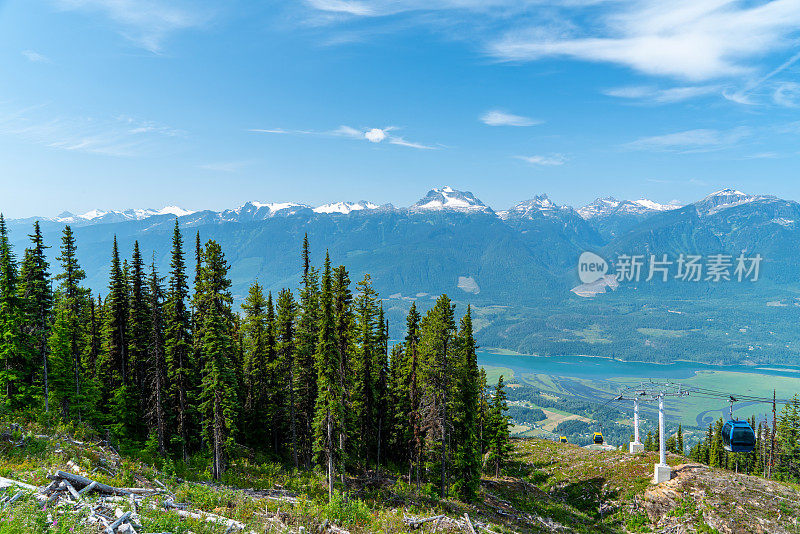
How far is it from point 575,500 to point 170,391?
38.8m

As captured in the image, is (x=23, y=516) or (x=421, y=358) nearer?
(x=23, y=516)

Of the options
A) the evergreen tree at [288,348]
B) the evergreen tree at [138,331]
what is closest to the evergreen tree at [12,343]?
the evergreen tree at [138,331]

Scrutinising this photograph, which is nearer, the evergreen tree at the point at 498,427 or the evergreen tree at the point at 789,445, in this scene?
the evergreen tree at the point at 498,427

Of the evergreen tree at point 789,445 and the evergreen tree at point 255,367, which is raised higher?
the evergreen tree at point 255,367

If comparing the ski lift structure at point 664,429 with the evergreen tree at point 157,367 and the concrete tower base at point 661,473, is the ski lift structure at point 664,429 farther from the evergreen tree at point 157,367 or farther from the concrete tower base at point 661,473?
the evergreen tree at point 157,367

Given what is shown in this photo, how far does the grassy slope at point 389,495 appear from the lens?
42.9 feet

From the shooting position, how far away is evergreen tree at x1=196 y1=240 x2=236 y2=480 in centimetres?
2831

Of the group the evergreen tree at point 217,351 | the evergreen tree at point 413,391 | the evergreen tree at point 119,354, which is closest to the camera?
the evergreen tree at point 217,351

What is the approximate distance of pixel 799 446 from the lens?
53312 mm

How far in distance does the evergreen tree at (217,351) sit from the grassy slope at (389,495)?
3.22m

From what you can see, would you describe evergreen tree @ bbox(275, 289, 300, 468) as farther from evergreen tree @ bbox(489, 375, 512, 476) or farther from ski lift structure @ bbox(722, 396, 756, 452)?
ski lift structure @ bbox(722, 396, 756, 452)

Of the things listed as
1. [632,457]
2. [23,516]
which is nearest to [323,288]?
[23,516]

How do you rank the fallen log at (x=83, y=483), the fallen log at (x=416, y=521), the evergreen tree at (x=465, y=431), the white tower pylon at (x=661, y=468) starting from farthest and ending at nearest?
the white tower pylon at (x=661, y=468) → the evergreen tree at (x=465, y=431) → the fallen log at (x=416, y=521) → the fallen log at (x=83, y=483)

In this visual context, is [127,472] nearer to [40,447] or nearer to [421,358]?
[40,447]
